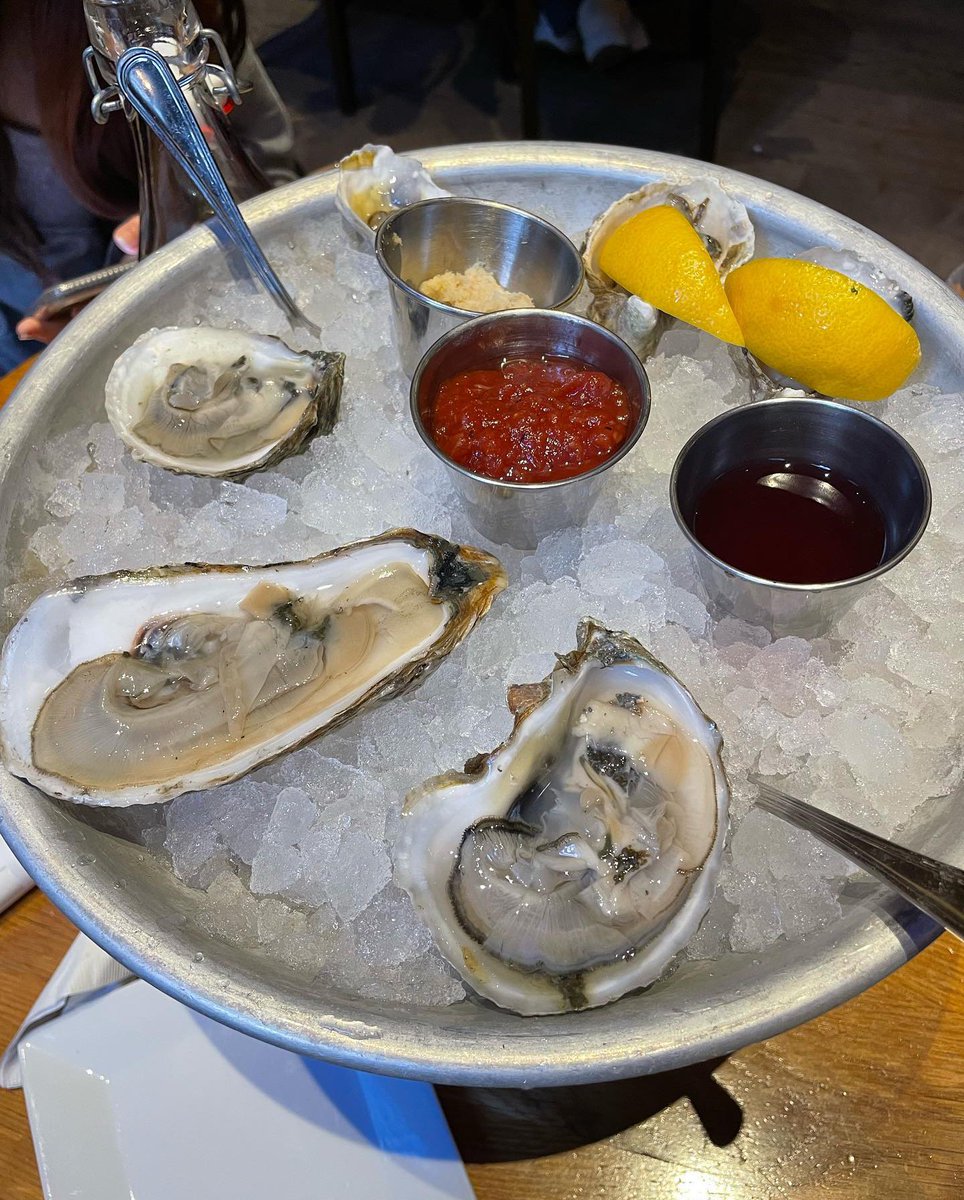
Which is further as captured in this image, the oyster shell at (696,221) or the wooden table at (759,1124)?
the oyster shell at (696,221)

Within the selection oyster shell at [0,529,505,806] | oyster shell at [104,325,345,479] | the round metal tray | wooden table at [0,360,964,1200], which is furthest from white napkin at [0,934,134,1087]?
oyster shell at [104,325,345,479]

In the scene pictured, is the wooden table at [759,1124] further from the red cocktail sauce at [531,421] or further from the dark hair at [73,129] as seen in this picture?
the dark hair at [73,129]

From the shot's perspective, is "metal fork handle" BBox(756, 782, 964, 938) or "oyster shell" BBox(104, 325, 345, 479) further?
"oyster shell" BBox(104, 325, 345, 479)

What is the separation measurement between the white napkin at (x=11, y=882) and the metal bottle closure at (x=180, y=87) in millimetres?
1171

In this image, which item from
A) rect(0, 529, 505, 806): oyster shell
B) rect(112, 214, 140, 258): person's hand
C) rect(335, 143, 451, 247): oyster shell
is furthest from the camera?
rect(112, 214, 140, 258): person's hand

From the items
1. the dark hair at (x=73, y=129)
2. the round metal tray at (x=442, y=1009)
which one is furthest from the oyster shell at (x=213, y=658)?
the dark hair at (x=73, y=129)

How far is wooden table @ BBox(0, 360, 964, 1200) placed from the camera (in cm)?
116

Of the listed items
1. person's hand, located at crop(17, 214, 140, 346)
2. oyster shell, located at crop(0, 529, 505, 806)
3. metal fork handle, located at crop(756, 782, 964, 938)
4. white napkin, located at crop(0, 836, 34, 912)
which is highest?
oyster shell, located at crop(0, 529, 505, 806)

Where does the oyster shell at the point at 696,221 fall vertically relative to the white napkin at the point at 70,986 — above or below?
above

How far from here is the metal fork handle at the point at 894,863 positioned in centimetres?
93

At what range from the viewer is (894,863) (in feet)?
3.22

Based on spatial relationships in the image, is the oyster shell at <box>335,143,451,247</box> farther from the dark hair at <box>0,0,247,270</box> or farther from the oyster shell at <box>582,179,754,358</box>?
the dark hair at <box>0,0,247,270</box>

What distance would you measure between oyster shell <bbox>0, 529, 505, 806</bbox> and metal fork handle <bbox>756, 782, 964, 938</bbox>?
46cm

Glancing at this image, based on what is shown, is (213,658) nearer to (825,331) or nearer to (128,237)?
(825,331)
